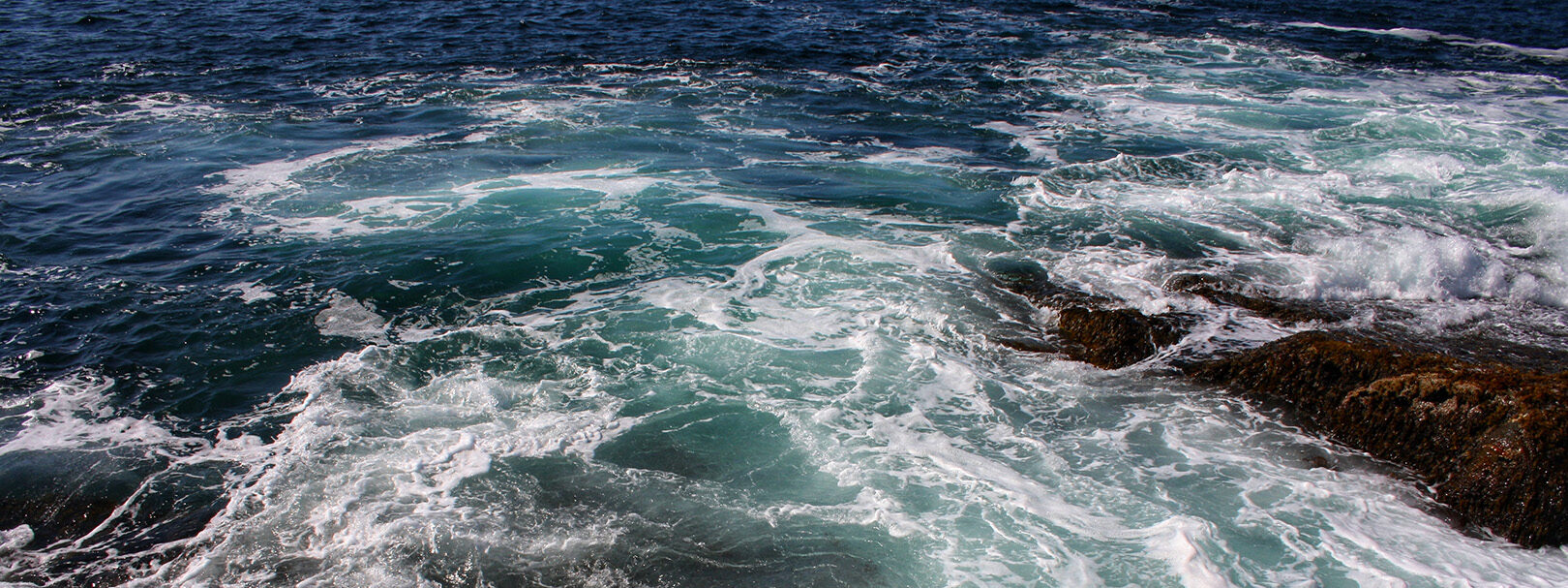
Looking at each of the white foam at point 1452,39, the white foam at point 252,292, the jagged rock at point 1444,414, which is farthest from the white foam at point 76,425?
the white foam at point 1452,39

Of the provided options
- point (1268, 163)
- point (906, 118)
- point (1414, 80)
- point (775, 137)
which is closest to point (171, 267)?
point (775, 137)

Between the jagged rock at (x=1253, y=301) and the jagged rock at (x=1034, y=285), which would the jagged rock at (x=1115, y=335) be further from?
the jagged rock at (x=1253, y=301)

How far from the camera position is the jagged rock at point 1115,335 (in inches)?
326

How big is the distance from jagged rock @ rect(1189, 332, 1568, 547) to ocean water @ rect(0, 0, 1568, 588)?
23 cm

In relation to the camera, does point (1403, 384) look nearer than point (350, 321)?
Yes

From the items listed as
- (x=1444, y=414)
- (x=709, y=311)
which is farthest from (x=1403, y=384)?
(x=709, y=311)

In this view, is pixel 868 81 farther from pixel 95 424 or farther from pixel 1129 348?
pixel 95 424

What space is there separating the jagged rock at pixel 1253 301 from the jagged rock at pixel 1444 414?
0.81 m

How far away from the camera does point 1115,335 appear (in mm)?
8367

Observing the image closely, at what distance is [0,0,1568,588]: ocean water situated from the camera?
20.3 ft

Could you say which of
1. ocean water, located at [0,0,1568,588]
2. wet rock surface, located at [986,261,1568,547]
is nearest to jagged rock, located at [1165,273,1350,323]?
wet rock surface, located at [986,261,1568,547]

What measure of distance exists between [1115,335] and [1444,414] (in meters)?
2.58

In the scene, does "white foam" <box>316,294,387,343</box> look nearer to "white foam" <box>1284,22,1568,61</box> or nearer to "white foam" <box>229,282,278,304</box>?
"white foam" <box>229,282,278,304</box>

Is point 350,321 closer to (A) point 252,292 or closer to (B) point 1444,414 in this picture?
(A) point 252,292
